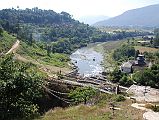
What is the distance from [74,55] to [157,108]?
282 ft

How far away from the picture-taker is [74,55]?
114125mm

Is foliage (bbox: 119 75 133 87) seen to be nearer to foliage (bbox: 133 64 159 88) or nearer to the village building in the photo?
foliage (bbox: 133 64 159 88)

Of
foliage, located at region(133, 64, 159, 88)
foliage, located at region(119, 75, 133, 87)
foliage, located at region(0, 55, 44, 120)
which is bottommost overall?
foliage, located at region(119, 75, 133, 87)

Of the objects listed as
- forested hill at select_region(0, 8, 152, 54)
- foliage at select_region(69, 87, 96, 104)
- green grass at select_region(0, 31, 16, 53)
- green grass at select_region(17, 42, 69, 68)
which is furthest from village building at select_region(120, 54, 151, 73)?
foliage at select_region(69, 87, 96, 104)

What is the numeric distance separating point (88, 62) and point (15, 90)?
74.3 meters

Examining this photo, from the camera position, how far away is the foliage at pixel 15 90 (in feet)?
83.4

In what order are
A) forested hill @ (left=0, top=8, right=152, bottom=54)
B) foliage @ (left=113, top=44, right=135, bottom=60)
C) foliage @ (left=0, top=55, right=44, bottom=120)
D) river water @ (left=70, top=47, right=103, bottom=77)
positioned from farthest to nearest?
1. forested hill @ (left=0, top=8, right=152, bottom=54)
2. foliage @ (left=113, top=44, right=135, bottom=60)
3. river water @ (left=70, top=47, right=103, bottom=77)
4. foliage @ (left=0, top=55, right=44, bottom=120)

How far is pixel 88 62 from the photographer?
99812 mm

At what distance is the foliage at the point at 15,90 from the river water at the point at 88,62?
51751mm

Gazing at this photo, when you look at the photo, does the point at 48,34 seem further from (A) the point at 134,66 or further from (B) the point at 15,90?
(B) the point at 15,90

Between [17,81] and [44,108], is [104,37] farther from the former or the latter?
[17,81]

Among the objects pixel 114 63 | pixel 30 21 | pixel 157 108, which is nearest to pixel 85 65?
pixel 114 63

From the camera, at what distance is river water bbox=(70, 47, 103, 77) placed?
8462 centimetres

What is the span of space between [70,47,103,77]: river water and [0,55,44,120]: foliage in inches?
2037
